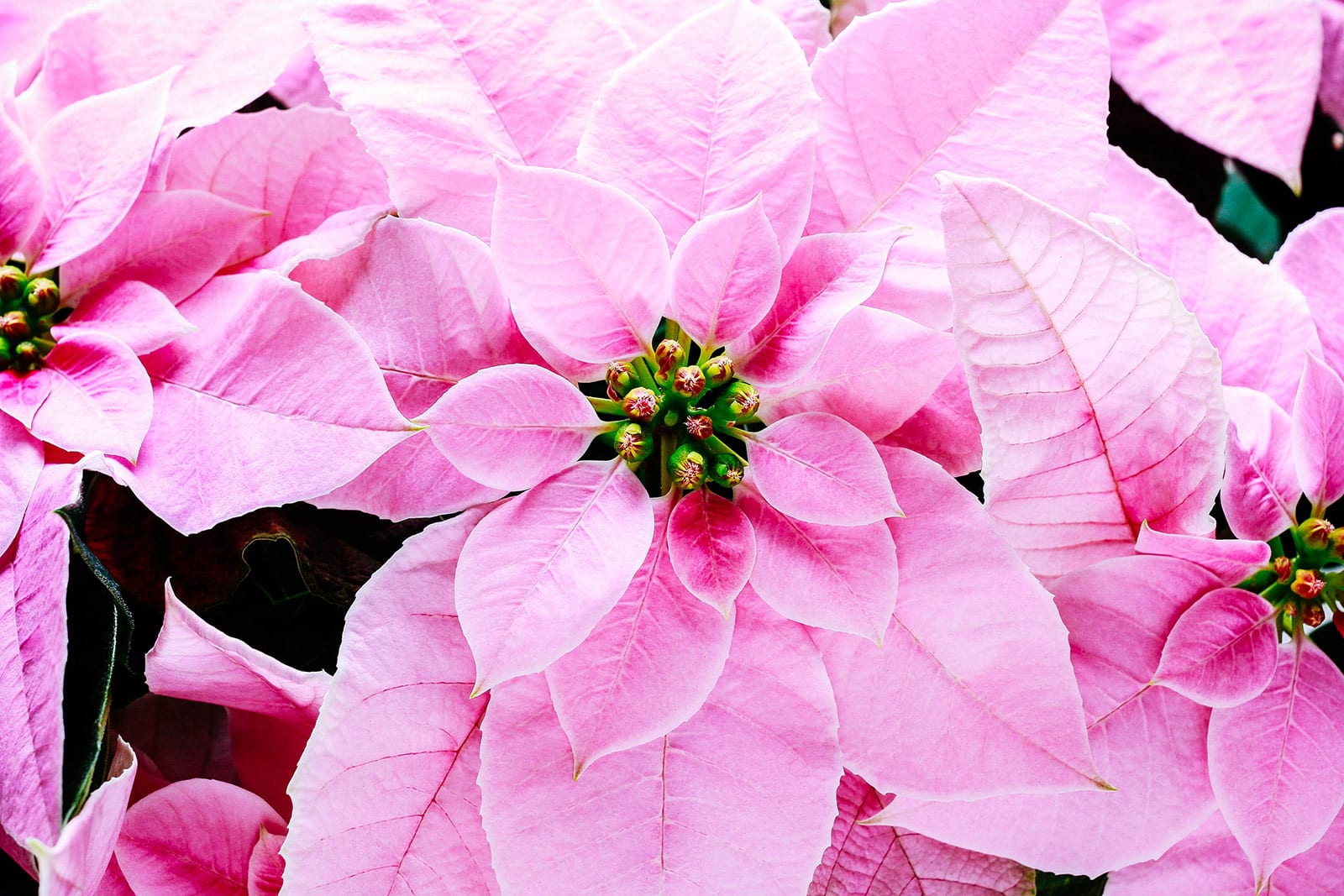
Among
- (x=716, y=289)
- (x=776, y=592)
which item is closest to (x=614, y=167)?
(x=716, y=289)

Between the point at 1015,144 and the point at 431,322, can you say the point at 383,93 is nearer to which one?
the point at 431,322

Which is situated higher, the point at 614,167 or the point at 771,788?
the point at 614,167

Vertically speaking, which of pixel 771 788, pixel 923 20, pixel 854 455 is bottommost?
pixel 771 788

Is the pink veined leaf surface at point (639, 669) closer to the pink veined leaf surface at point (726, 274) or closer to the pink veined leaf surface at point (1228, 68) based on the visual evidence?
the pink veined leaf surface at point (726, 274)

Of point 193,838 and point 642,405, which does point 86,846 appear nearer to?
point 193,838

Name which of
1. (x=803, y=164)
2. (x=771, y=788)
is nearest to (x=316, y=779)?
(x=771, y=788)
